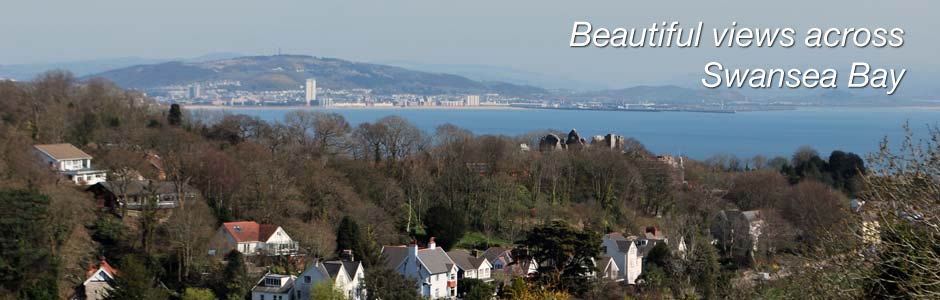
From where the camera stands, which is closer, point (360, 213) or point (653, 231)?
point (360, 213)

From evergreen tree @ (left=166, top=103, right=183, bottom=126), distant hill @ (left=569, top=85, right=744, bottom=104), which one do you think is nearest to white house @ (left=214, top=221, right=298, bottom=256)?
evergreen tree @ (left=166, top=103, right=183, bottom=126)

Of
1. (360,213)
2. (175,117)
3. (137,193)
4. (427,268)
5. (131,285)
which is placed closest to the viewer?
(131,285)

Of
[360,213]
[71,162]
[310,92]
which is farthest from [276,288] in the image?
[310,92]

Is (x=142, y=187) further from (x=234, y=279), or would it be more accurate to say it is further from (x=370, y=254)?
A: (x=370, y=254)

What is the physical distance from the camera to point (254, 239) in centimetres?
1977

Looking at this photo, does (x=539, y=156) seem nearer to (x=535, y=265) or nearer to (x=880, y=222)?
(x=535, y=265)

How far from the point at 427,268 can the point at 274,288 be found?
8.92 feet

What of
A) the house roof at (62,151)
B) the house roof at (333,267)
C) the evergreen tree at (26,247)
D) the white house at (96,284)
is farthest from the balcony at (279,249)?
the house roof at (62,151)

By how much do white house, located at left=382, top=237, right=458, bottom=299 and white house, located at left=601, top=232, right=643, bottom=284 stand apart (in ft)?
12.9

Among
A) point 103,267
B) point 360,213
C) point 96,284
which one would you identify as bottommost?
point 96,284

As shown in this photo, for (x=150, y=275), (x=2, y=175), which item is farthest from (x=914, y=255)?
(x=2, y=175)

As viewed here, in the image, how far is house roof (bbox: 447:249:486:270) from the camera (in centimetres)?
1984

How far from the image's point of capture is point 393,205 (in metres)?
23.4

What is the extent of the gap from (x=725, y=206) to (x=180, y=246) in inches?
585
